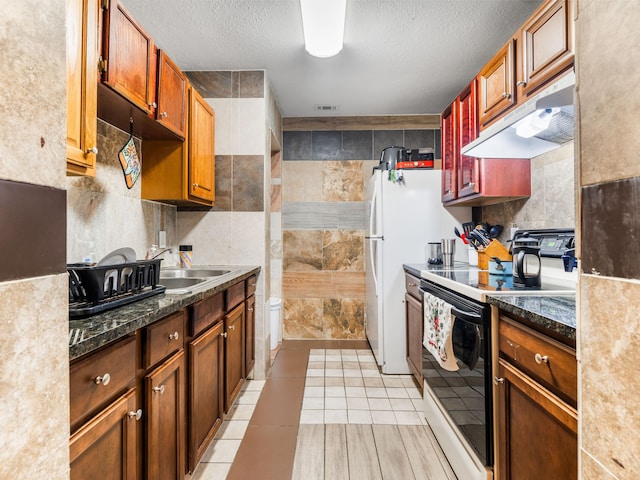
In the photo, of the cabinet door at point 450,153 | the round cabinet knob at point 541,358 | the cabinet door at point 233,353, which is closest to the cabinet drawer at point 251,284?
the cabinet door at point 233,353

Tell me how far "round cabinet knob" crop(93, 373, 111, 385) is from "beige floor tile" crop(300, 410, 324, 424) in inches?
59.2

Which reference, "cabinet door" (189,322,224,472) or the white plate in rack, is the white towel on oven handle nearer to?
"cabinet door" (189,322,224,472)

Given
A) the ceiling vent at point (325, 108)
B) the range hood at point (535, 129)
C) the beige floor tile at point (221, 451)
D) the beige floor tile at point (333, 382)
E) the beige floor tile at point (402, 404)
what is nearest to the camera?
the range hood at point (535, 129)

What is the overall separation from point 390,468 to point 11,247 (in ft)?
6.12

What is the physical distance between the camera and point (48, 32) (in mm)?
458

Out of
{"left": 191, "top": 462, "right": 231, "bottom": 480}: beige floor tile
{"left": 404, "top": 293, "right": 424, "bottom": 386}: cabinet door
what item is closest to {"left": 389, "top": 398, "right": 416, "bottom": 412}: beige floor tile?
{"left": 404, "top": 293, "right": 424, "bottom": 386}: cabinet door

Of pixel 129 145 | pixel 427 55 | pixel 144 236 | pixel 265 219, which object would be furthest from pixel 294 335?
pixel 427 55

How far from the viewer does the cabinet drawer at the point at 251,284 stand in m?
2.52

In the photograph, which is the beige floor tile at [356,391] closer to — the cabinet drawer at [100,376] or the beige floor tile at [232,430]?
the beige floor tile at [232,430]

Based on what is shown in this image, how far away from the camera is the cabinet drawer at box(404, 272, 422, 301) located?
8.12ft

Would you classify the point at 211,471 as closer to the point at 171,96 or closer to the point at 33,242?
the point at 33,242

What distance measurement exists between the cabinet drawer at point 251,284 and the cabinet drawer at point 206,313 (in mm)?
585

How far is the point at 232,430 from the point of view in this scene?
2062mm

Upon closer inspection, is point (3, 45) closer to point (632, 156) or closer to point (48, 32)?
point (48, 32)
